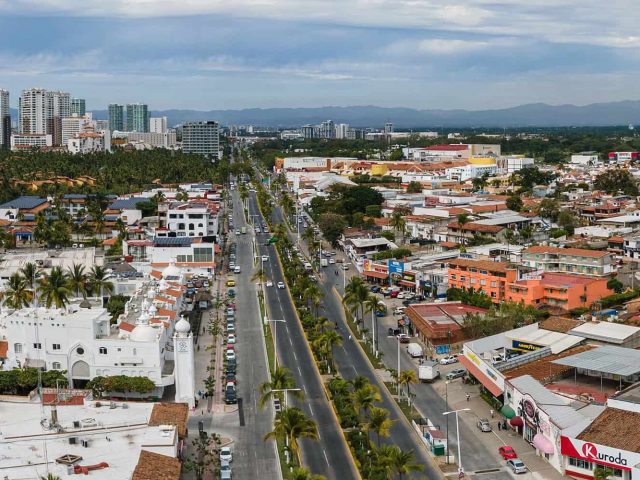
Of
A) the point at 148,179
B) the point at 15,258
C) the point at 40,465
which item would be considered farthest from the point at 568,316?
the point at 148,179

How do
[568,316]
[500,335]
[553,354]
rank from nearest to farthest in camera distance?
[553,354]
[500,335]
[568,316]

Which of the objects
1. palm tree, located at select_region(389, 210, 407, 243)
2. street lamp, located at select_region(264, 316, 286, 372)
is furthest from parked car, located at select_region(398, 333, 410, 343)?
palm tree, located at select_region(389, 210, 407, 243)

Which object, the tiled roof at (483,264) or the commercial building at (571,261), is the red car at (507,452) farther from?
the commercial building at (571,261)

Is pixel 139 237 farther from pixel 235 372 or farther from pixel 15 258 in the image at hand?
pixel 235 372

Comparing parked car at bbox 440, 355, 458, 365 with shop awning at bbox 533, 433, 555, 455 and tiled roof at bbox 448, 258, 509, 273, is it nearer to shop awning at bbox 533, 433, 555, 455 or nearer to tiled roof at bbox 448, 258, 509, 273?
tiled roof at bbox 448, 258, 509, 273

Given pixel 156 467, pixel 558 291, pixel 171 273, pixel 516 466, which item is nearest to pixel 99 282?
pixel 171 273

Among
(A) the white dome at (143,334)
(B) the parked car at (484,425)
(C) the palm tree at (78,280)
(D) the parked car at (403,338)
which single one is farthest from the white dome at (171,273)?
(B) the parked car at (484,425)
